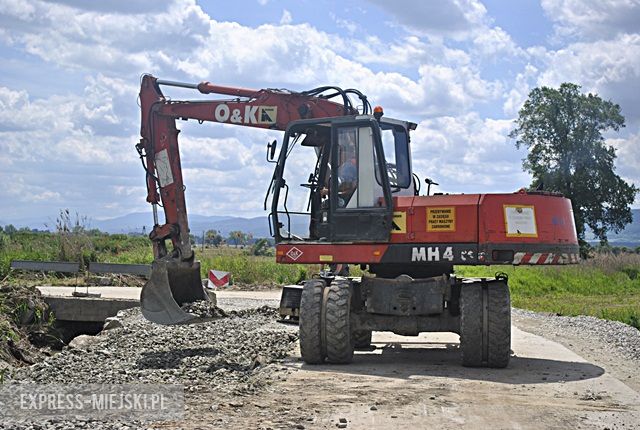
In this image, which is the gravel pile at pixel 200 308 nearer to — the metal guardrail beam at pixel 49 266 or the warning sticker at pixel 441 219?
the warning sticker at pixel 441 219

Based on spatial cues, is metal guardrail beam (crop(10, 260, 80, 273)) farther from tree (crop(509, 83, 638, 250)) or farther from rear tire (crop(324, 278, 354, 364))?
tree (crop(509, 83, 638, 250))

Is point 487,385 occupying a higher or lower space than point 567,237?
lower

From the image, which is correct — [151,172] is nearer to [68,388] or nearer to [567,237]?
[68,388]

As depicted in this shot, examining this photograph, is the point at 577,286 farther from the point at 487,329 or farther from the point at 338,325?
the point at 338,325

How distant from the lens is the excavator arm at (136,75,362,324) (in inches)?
573

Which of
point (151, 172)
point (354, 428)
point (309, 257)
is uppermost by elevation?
point (151, 172)

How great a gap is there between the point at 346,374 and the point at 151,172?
6.06 metres

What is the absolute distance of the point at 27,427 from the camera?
8008mm

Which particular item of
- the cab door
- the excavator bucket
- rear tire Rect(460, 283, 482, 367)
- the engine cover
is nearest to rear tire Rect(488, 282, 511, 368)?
rear tire Rect(460, 283, 482, 367)

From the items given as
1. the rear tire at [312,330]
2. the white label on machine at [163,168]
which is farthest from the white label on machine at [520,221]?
the white label on machine at [163,168]

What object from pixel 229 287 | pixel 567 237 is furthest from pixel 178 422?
pixel 229 287

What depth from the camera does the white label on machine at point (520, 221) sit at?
12.5m

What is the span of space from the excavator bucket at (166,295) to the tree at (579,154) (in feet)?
133

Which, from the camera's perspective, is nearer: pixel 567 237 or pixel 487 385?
pixel 487 385
